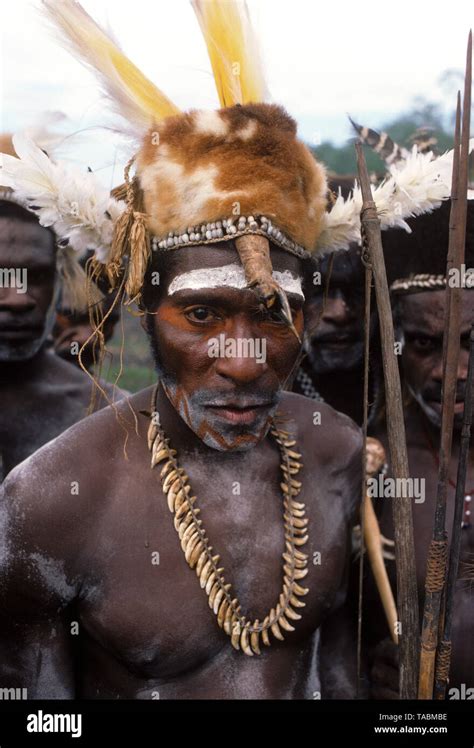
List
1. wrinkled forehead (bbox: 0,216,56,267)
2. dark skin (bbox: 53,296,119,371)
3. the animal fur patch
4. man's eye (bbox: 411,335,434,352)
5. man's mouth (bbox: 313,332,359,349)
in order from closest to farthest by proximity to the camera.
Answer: the animal fur patch
man's eye (bbox: 411,335,434,352)
wrinkled forehead (bbox: 0,216,56,267)
man's mouth (bbox: 313,332,359,349)
dark skin (bbox: 53,296,119,371)

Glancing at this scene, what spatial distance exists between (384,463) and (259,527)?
2.91 feet

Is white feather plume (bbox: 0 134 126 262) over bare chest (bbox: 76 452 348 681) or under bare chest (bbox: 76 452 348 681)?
over

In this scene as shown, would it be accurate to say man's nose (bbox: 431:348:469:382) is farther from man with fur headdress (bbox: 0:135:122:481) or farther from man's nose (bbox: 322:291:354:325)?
man with fur headdress (bbox: 0:135:122:481)

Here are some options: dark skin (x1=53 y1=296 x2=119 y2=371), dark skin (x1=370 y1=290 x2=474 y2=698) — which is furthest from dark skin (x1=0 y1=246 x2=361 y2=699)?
dark skin (x1=53 y1=296 x2=119 y2=371)

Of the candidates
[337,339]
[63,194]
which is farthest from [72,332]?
[63,194]

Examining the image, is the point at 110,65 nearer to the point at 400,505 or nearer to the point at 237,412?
the point at 237,412

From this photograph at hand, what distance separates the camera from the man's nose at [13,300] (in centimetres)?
363

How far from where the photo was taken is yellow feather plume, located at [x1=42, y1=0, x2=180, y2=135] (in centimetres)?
249

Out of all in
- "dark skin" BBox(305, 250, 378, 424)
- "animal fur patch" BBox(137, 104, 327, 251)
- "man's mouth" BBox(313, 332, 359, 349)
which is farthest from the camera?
"man's mouth" BBox(313, 332, 359, 349)

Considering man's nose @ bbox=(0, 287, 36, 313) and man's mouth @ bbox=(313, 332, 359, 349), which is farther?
man's mouth @ bbox=(313, 332, 359, 349)

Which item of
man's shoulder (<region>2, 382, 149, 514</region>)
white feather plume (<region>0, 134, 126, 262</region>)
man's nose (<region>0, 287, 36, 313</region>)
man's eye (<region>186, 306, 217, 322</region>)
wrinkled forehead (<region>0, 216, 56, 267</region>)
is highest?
wrinkled forehead (<region>0, 216, 56, 267</region>)
